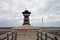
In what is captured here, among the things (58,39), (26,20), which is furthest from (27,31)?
(58,39)

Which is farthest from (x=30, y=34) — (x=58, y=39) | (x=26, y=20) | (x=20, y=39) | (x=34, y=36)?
(x=58, y=39)

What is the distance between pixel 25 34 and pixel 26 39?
23.4 inches

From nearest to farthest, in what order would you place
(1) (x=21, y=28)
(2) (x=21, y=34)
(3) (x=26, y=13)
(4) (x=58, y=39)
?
(4) (x=58, y=39), (2) (x=21, y=34), (1) (x=21, y=28), (3) (x=26, y=13)

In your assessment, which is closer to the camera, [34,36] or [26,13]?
[34,36]

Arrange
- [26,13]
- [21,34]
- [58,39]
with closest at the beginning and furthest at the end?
[58,39] < [21,34] < [26,13]

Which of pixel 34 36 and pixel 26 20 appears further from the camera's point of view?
pixel 26 20

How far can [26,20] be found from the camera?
13.2 meters

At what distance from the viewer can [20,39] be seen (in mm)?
9352

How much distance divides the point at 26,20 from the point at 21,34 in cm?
340

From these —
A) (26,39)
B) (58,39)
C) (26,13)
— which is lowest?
(26,39)

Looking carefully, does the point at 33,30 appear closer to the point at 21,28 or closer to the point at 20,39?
the point at 21,28

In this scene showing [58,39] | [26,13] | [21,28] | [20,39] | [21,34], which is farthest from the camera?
[26,13]

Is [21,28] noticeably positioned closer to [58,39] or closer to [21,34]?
[21,34]

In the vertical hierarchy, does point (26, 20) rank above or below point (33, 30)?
above
